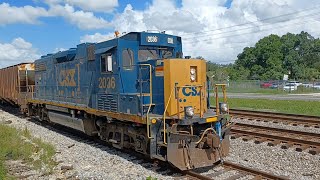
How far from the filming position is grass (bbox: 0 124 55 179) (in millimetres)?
8745

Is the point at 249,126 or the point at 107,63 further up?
the point at 107,63

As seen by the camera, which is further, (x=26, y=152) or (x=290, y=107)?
(x=290, y=107)

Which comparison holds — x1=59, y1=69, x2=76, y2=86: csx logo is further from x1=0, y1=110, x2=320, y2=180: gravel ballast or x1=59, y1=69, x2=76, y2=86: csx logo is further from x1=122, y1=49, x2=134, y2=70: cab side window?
x1=122, y1=49, x2=134, y2=70: cab side window

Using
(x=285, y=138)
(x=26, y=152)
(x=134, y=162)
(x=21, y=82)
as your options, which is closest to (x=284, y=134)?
(x=285, y=138)

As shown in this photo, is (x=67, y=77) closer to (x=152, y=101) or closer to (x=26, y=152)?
(x=26, y=152)

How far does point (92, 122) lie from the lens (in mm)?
11086

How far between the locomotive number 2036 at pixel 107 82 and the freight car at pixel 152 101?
3cm

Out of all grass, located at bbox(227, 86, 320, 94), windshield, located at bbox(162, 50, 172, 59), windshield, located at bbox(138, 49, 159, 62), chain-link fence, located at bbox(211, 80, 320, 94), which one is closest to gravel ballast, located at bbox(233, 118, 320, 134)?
windshield, located at bbox(162, 50, 172, 59)

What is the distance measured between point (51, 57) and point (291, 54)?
82134mm

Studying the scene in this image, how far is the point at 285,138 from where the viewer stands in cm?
1051

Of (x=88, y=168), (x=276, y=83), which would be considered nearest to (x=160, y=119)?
(x=88, y=168)

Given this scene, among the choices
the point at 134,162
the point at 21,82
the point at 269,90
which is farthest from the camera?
the point at 269,90

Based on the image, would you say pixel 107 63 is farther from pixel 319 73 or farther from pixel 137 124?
pixel 319 73

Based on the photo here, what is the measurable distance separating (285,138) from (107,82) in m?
5.66
